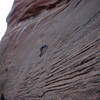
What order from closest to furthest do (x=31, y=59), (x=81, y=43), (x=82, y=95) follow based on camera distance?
(x=82, y=95), (x=81, y=43), (x=31, y=59)

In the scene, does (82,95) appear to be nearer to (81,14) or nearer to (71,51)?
(71,51)

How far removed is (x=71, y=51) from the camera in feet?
10.3

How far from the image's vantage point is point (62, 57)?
335 centimetres

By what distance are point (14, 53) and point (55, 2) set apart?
109 inches

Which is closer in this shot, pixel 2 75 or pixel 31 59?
pixel 31 59

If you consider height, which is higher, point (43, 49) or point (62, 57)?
point (43, 49)

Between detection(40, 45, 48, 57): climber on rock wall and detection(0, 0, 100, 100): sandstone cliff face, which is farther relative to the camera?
detection(40, 45, 48, 57): climber on rock wall

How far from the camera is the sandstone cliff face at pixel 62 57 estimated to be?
2.55m

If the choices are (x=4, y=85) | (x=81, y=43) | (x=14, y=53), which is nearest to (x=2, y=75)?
(x=4, y=85)

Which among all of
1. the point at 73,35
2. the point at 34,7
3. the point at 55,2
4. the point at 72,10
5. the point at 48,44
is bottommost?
the point at 73,35

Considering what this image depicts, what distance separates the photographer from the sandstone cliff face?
2.55 meters

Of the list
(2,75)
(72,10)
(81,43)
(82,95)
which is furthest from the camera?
(2,75)

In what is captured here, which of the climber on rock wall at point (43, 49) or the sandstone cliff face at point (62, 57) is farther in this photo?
the climber on rock wall at point (43, 49)

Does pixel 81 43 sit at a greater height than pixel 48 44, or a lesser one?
lesser
